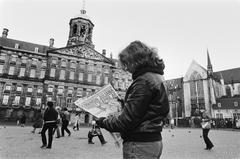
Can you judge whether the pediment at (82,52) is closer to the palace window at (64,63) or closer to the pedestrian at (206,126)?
the palace window at (64,63)

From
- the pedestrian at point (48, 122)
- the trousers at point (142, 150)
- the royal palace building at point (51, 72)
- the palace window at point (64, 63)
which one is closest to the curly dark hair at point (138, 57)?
the trousers at point (142, 150)

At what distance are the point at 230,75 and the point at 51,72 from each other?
57.7 metres

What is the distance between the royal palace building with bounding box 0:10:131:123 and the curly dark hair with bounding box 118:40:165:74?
33.8m

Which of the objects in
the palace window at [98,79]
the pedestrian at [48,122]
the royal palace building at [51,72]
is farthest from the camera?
the palace window at [98,79]

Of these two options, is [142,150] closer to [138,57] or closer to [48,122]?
[138,57]

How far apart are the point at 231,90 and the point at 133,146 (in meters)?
67.4

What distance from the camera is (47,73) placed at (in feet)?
129

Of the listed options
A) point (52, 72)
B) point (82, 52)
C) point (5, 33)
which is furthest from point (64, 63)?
point (5, 33)

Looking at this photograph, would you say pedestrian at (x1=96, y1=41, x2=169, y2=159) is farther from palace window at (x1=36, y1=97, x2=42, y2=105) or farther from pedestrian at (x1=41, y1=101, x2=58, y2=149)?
palace window at (x1=36, y1=97, x2=42, y2=105)

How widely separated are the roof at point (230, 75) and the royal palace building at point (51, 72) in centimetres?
4174

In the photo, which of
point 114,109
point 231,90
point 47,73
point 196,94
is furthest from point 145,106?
point 231,90

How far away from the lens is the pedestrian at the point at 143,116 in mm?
1586

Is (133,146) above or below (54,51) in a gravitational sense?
Result: below

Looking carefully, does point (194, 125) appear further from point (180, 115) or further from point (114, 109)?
point (114, 109)
